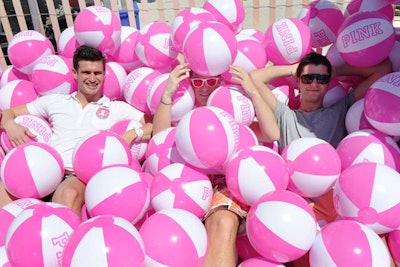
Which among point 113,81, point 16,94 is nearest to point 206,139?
point 113,81

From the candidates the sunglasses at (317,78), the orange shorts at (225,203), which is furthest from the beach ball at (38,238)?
the sunglasses at (317,78)

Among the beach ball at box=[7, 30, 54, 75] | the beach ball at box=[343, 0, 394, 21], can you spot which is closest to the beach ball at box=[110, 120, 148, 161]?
the beach ball at box=[7, 30, 54, 75]

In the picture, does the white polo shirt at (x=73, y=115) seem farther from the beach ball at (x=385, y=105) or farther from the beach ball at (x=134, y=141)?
the beach ball at (x=385, y=105)

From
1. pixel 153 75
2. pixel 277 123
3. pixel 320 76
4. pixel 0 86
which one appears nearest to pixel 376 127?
pixel 320 76

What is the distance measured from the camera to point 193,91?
323 cm

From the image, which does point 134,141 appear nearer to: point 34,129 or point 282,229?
point 34,129

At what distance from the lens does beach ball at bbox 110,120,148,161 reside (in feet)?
10.7

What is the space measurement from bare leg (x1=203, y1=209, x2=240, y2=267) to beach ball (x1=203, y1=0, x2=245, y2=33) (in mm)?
1979

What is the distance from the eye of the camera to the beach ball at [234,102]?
296 centimetres

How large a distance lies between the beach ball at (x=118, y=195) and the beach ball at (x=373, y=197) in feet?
4.03

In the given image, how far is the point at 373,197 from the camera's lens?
7.14 feet

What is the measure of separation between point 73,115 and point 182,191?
1.46 m

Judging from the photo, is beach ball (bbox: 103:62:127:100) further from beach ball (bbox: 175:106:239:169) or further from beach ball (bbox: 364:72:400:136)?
beach ball (bbox: 364:72:400:136)

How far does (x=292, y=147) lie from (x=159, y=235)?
111 centimetres
